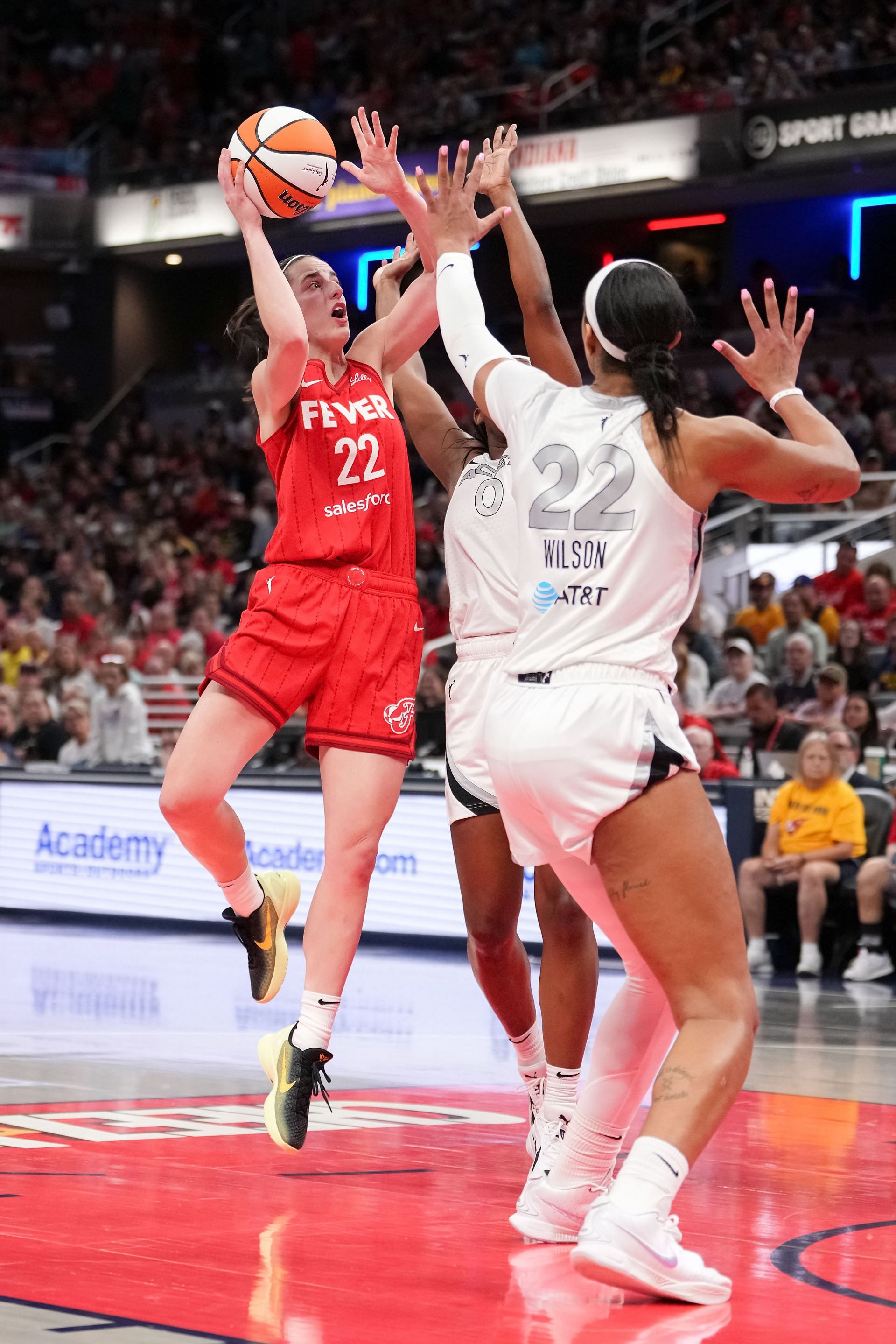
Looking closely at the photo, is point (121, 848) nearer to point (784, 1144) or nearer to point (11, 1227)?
point (784, 1144)

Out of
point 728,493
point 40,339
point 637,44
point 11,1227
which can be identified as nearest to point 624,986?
point 11,1227

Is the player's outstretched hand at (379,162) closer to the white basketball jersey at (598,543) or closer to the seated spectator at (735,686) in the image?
the white basketball jersey at (598,543)

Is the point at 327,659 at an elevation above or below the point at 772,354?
below

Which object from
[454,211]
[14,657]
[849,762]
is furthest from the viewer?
[14,657]

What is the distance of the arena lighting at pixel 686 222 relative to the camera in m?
24.8

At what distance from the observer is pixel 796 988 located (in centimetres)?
1020

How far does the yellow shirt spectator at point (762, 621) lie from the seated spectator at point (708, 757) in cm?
318

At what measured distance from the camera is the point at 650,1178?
3.28 m

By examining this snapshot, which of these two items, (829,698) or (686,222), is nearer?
(829,698)

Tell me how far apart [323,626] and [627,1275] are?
196 cm

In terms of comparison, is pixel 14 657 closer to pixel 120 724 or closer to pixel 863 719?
pixel 120 724

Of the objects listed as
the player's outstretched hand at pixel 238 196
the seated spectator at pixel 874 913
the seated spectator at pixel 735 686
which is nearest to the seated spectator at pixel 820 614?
the seated spectator at pixel 735 686

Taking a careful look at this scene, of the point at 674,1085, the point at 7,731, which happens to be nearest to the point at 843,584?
the point at 7,731

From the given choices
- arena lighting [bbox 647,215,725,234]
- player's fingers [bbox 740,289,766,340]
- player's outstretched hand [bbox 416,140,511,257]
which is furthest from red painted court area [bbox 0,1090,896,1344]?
arena lighting [bbox 647,215,725,234]
